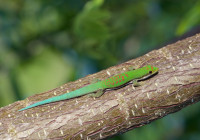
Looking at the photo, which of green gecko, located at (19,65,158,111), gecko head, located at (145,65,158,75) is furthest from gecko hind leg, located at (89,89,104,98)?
gecko head, located at (145,65,158,75)

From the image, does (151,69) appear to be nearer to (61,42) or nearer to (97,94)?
(97,94)

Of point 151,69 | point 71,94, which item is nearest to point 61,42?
point 71,94

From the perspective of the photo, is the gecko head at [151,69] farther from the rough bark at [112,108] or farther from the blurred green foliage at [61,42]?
the blurred green foliage at [61,42]

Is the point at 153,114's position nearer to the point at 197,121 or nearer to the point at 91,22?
the point at 91,22

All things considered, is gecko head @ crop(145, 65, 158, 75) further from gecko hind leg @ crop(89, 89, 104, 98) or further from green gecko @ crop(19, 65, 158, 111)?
gecko hind leg @ crop(89, 89, 104, 98)

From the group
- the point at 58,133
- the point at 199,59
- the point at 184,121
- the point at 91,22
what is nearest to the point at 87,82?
the point at 58,133

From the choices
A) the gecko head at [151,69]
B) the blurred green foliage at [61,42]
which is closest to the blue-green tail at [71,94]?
the gecko head at [151,69]
